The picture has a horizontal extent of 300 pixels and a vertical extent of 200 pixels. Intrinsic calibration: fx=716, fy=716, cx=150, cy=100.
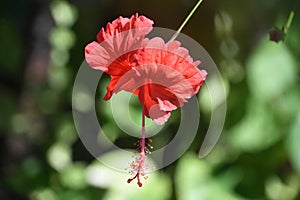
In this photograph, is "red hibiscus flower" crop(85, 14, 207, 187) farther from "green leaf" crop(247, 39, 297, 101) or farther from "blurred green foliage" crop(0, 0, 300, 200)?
"green leaf" crop(247, 39, 297, 101)

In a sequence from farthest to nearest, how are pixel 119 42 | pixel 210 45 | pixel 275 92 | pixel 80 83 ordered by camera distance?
pixel 80 83
pixel 210 45
pixel 275 92
pixel 119 42

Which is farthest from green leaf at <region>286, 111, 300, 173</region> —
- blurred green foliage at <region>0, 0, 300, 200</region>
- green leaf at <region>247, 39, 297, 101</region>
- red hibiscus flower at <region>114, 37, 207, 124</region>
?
red hibiscus flower at <region>114, 37, 207, 124</region>

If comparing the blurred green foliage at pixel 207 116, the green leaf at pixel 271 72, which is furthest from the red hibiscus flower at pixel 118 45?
the green leaf at pixel 271 72

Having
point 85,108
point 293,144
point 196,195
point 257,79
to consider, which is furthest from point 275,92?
point 85,108

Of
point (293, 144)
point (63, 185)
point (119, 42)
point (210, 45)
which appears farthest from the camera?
point (63, 185)

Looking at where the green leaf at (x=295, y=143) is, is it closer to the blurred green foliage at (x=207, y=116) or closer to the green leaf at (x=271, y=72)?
the blurred green foliage at (x=207, y=116)

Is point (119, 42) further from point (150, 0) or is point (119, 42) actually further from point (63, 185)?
point (63, 185)

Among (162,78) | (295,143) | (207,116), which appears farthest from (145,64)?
(207,116)
